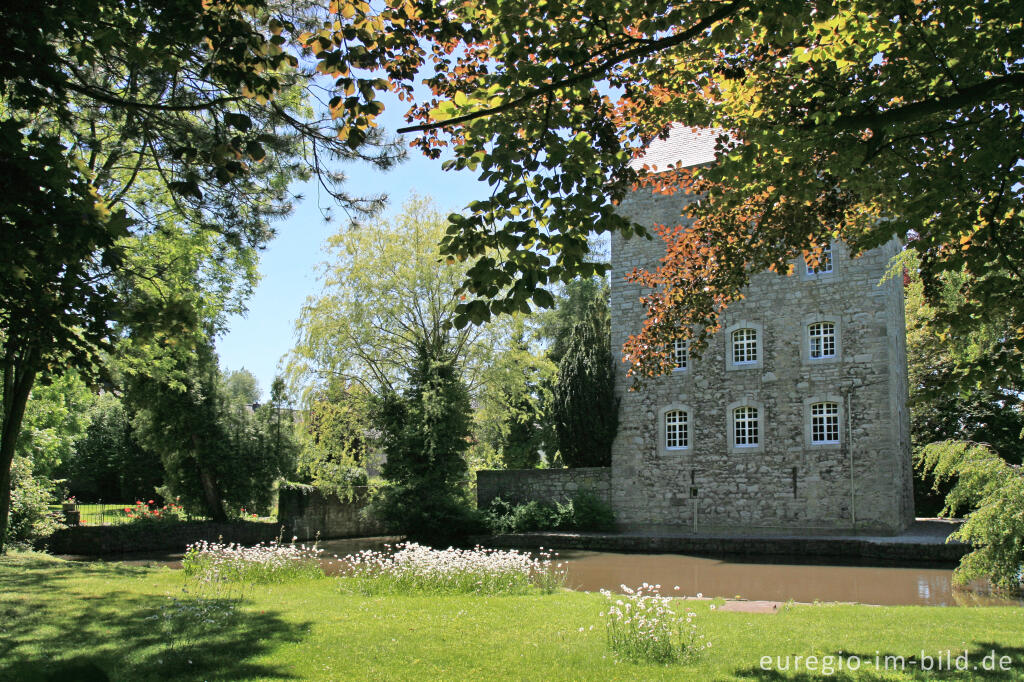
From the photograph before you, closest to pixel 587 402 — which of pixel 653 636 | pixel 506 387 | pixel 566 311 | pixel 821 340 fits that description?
pixel 506 387

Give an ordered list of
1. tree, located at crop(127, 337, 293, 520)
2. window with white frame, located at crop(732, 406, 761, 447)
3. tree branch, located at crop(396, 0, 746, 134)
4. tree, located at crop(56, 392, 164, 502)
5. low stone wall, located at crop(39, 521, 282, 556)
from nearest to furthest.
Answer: tree branch, located at crop(396, 0, 746, 134) → low stone wall, located at crop(39, 521, 282, 556) → tree, located at crop(127, 337, 293, 520) → window with white frame, located at crop(732, 406, 761, 447) → tree, located at crop(56, 392, 164, 502)

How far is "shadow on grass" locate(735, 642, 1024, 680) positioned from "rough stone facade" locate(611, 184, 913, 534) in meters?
14.6

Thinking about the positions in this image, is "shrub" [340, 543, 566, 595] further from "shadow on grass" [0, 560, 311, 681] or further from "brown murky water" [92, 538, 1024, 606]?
"shadow on grass" [0, 560, 311, 681]

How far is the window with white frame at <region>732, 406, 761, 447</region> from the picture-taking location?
2158cm

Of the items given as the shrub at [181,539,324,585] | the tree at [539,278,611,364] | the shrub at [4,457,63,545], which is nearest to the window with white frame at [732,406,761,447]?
the tree at [539,278,611,364]

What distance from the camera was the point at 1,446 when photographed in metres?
9.95

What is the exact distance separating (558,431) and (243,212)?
62.1 ft

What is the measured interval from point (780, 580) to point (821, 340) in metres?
9.87

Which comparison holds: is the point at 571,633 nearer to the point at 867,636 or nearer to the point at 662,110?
the point at 867,636

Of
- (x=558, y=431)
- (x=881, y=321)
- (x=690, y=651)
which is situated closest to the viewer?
(x=690, y=651)

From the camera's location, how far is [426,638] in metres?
6.81

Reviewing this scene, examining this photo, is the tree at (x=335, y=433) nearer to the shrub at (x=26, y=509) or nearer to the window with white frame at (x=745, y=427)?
the shrub at (x=26, y=509)

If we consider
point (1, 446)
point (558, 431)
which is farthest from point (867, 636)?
point (558, 431)

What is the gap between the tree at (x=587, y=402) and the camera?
2370 centimetres
